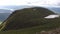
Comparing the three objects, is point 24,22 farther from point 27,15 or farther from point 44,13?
point 44,13

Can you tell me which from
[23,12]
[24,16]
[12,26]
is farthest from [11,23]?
[23,12]

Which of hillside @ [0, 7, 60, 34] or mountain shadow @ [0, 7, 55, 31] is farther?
mountain shadow @ [0, 7, 55, 31]

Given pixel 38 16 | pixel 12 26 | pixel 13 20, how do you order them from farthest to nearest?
1. pixel 38 16
2. pixel 13 20
3. pixel 12 26

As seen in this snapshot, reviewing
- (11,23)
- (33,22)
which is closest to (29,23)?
(33,22)

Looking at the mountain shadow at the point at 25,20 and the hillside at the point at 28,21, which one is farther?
the mountain shadow at the point at 25,20

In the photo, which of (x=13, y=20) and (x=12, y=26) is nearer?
(x=12, y=26)

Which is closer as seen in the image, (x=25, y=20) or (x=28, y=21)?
(x=28, y=21)

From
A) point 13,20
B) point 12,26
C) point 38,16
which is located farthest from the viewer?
point 38,16
